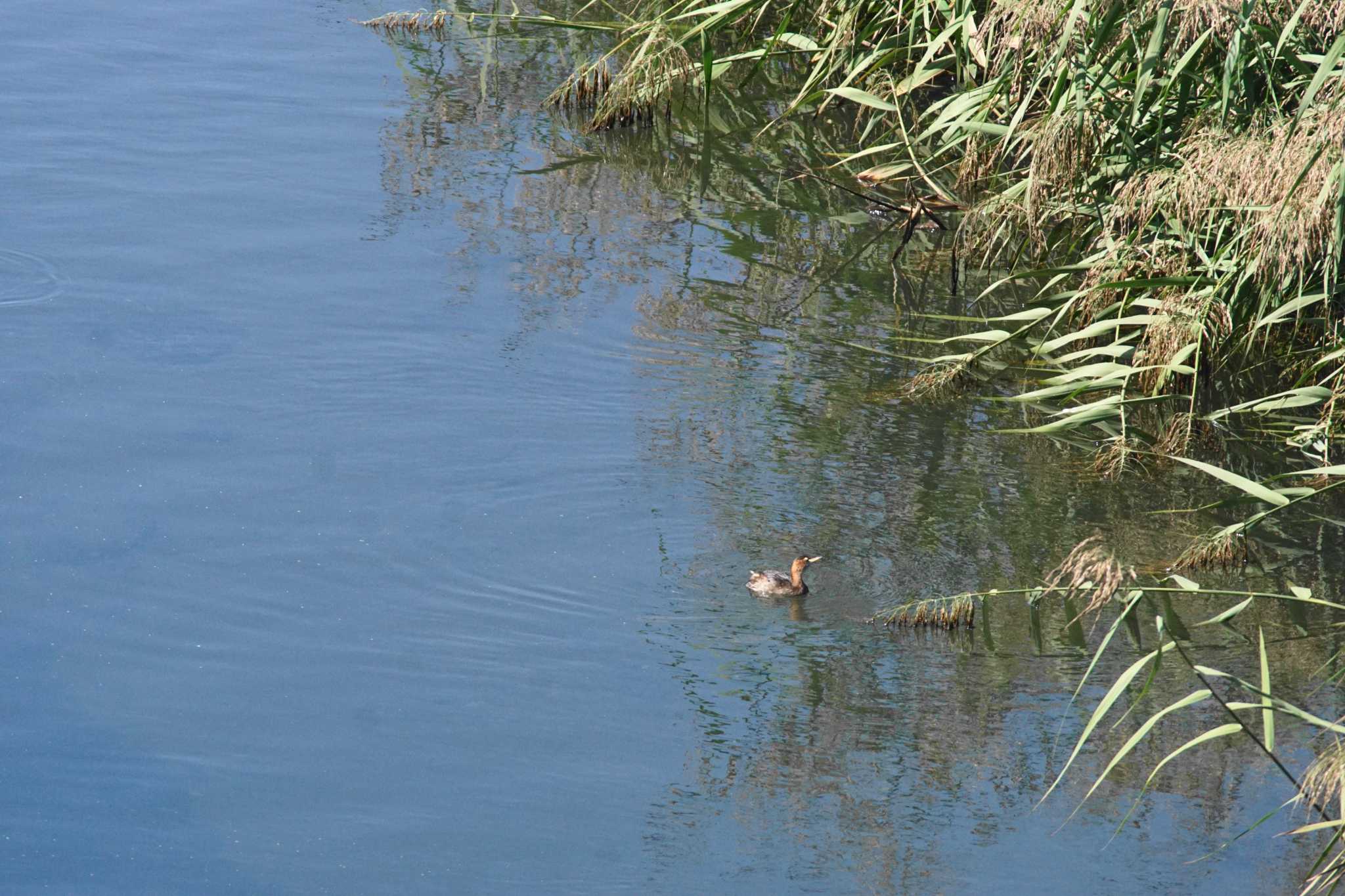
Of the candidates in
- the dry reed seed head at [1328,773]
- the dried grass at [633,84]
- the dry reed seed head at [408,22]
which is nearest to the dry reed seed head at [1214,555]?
the dry reed seed head at [1328,773]

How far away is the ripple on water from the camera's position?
7.78 m

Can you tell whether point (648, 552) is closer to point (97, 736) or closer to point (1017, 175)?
point (97, 736)

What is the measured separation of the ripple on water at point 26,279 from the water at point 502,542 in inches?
0.9

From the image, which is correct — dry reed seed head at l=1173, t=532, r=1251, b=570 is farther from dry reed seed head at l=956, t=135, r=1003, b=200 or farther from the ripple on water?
the ripple on water

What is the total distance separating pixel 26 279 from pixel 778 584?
4.17 m

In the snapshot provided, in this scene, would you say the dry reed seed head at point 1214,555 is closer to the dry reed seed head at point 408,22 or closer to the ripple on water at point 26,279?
the ripple on water at point 26,279

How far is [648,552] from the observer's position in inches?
247

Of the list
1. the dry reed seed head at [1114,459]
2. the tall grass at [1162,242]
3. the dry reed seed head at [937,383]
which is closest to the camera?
the tall grass at [1162,242]

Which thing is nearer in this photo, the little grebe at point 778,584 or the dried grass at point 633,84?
the little grebe at point 778,584

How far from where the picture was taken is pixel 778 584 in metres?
5.96

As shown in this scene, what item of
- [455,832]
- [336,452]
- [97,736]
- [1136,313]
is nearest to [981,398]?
[1136,313]

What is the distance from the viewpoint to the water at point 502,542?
15.9 ft

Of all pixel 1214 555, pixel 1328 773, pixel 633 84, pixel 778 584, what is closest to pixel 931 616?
pixel 778 584

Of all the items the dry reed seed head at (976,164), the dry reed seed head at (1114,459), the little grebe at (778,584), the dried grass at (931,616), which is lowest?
the dried grass at (931,616)
